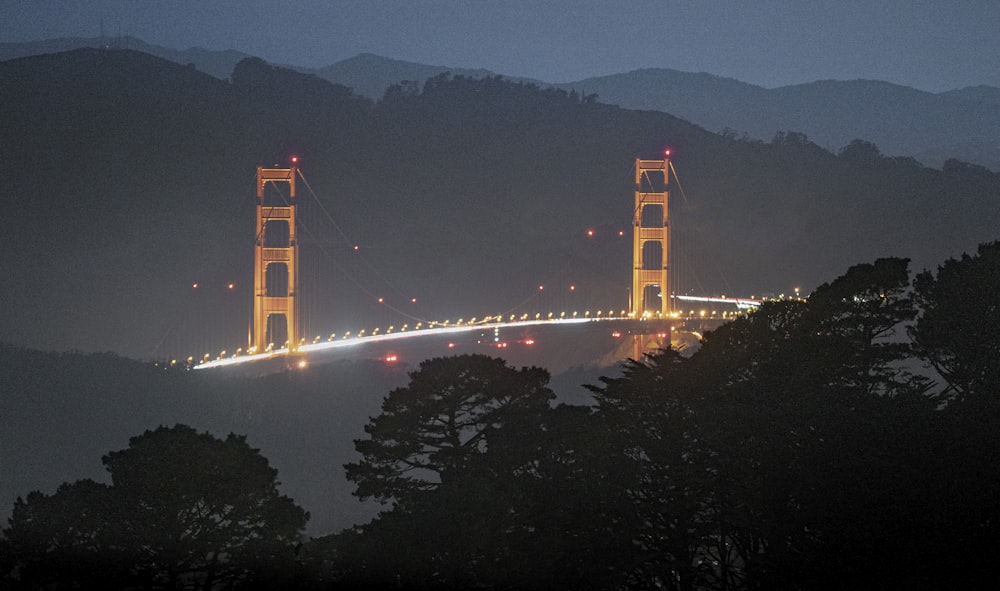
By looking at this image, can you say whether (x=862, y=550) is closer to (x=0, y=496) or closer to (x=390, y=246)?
→ (x=0, y=496)

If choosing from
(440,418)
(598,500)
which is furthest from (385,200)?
(598,500)

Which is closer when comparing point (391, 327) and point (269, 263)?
point (269, 263)

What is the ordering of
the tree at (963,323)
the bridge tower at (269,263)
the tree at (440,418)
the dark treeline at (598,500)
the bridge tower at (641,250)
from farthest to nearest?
the bridge tower at (641,250), the bridge tower at (269,263), the tree at (963,323), the tree at (440,418), the dark treeline at (598,500)

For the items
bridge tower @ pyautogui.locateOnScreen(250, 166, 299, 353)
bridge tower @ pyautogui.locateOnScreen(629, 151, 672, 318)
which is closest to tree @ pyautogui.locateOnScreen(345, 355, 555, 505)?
bridge tower @ pyautogui.locateOnScreen(250, 166, 299, 353)

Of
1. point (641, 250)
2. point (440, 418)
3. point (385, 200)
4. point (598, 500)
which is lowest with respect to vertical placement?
point (598, 500)

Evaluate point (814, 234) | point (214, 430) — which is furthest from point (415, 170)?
point (214, 430)

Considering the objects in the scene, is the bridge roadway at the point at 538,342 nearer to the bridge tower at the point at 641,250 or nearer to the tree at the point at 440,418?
the bridge tower at the point at 641,250

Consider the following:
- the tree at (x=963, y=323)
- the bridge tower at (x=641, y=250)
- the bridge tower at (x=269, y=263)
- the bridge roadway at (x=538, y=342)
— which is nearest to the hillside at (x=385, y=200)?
the bridge tower at (x=641, y=250)

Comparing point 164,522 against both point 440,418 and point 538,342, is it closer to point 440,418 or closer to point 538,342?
point 440,418
